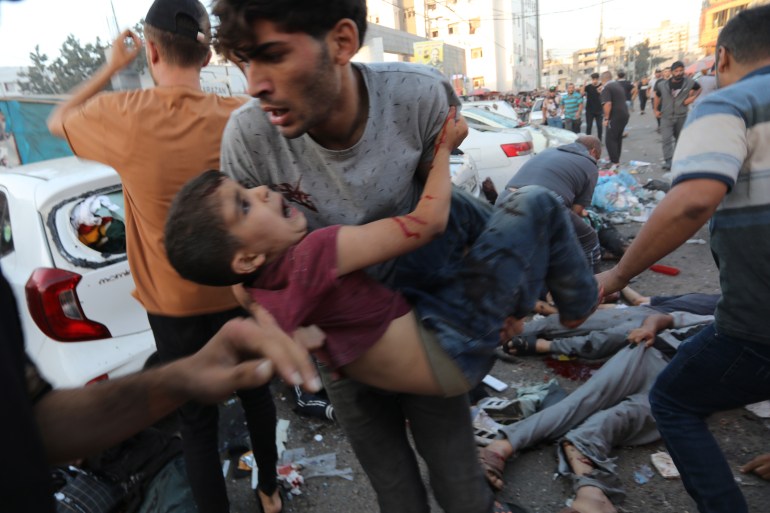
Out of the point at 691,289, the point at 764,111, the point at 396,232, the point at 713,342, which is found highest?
the point at 764,111

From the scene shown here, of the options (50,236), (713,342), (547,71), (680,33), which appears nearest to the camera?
(713,342)

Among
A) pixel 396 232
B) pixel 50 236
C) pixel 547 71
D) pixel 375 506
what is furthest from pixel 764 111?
pixel 547 71

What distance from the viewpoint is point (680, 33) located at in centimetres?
10081

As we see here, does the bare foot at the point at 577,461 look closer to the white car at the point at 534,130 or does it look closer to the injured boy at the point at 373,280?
the injured boy at the point at 373,280

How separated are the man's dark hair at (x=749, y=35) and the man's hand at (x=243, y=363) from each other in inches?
74.5

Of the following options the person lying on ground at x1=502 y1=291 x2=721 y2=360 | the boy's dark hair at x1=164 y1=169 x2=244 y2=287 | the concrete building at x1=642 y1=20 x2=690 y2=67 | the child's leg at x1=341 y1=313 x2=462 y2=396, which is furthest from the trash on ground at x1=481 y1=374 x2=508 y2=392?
the concrete building at x1=642 y1=20 x2=690 y2=67

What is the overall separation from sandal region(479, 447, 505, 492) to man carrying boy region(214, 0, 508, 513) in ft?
3.47

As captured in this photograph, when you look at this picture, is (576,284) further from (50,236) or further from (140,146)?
(50,236)

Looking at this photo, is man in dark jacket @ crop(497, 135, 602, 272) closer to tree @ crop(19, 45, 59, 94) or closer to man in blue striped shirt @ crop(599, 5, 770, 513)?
man in blue striped shirt @ crop(599, 5, 770, 513)

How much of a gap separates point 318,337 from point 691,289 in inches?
187

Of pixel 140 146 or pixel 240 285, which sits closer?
pixel 240 285

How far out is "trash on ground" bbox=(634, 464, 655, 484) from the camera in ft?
8.54

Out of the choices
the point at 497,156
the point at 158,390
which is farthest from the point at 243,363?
the point at 497,156

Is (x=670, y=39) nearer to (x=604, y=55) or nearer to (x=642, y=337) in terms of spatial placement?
(x=604, y=55)
